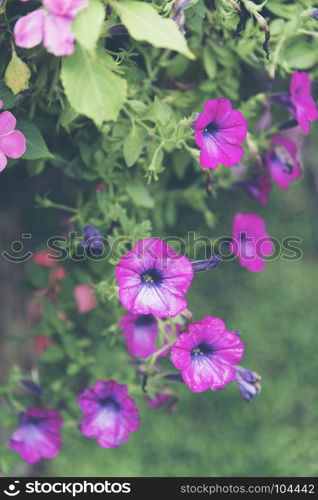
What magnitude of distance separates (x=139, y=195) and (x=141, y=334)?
0.31 meters

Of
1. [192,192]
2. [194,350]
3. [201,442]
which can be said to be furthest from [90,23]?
[201,442]

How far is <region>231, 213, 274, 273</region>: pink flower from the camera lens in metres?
1.34

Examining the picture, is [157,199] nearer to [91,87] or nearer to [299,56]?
[299,56]

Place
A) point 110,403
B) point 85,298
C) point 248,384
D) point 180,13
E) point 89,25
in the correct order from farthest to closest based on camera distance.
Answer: point 85,298
point 110,403
point 248,384
point 180,13
point 89,25

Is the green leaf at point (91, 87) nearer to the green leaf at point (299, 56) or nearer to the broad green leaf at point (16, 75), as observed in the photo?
the broad green leaf at point (16, 75)

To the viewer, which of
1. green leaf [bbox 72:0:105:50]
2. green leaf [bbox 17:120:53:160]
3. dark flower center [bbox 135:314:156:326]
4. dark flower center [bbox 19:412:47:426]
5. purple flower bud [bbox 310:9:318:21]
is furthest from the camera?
dark flower center [bbox 19:412:47:426]

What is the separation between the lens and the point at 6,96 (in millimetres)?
985

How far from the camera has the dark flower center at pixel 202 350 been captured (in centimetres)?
108

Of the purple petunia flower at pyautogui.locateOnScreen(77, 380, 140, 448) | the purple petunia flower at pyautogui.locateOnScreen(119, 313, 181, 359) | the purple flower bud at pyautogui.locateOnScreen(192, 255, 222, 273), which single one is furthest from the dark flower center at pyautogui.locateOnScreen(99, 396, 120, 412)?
the purple flower bud at pyautogui.locateOnScreen(192, 255, 222, 273)

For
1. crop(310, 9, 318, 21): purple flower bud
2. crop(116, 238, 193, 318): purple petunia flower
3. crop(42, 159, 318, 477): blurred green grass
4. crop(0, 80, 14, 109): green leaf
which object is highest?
crop(310, 9, 318, 21): purple flower bud

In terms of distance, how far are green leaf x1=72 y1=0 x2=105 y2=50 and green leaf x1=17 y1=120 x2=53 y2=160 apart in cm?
30

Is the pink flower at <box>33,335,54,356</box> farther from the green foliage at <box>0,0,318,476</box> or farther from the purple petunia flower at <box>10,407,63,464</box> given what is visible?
the purple petunia flower at <box>10,407,63,464</box>

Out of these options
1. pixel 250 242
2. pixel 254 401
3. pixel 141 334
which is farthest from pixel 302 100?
pixel 254 401

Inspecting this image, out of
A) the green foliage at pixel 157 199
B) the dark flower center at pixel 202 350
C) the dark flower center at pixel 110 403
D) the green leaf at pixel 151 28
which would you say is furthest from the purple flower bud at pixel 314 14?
the dark flower center at pixel 110 403
